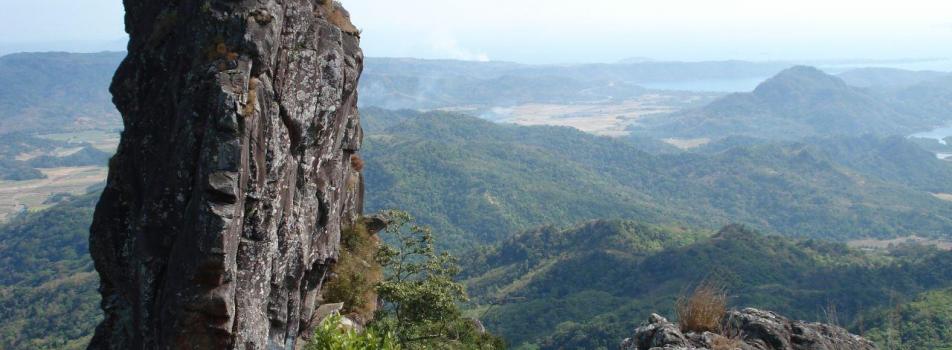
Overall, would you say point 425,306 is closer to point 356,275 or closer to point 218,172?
point 356,275

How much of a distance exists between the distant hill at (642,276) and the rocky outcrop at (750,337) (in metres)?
58.8

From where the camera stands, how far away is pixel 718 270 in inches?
4060

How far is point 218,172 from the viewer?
12.8m

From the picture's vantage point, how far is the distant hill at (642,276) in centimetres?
8675

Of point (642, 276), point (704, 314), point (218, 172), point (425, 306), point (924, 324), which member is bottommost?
point (642, 276)

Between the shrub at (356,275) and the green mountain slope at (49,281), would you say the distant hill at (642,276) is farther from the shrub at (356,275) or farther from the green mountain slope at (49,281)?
the green mountain slope at (49,281)

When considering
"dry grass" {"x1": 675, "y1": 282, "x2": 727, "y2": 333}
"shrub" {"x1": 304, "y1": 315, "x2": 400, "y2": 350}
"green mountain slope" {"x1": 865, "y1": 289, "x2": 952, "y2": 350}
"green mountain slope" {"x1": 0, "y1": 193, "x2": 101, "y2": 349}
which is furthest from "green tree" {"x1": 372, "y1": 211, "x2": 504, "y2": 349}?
"green mountain slope" {"x1": 0, "y1": 193, "x2": 101, "y2": 349}

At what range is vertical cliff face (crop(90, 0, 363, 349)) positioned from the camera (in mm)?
12859

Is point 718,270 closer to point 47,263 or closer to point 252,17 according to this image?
point 252,17

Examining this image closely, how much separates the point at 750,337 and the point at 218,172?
42.0ft

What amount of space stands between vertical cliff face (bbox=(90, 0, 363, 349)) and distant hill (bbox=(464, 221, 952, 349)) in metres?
62.1

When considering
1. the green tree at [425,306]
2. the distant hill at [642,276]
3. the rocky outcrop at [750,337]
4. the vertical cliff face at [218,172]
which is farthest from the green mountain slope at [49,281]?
the rocky outcrop at [750,337]

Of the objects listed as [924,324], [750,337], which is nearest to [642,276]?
[924,324]

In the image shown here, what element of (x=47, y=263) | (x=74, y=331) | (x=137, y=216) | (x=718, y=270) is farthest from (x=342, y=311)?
(x=47, y=263)
